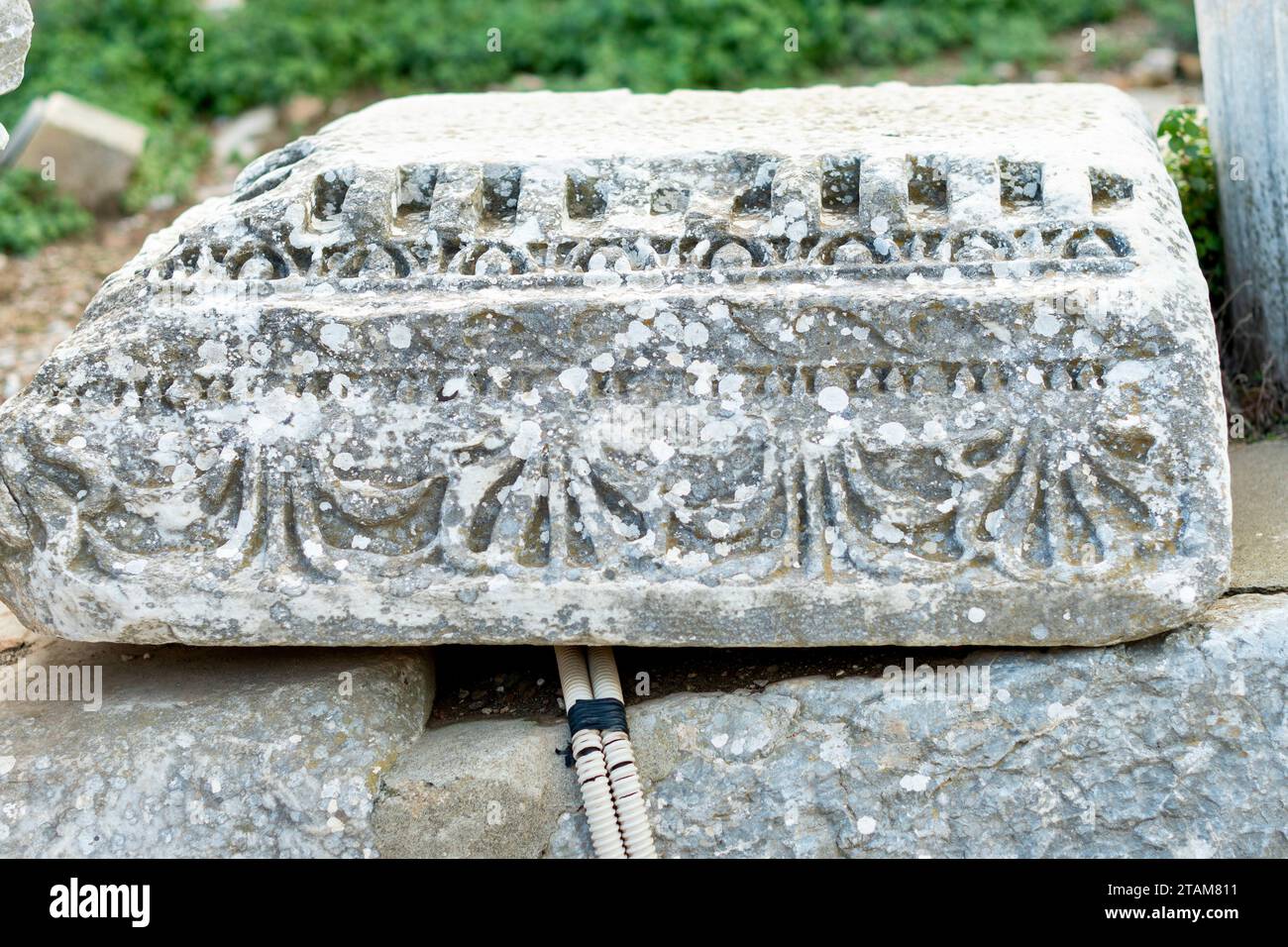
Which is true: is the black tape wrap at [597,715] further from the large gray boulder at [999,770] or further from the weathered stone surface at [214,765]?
the weathered stone surface at [214,765]

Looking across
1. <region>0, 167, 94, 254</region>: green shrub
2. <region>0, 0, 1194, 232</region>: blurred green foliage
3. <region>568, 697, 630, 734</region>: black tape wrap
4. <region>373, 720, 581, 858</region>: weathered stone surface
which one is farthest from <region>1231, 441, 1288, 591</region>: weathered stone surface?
<region>0, 167, 94, 254</region>: green shrub

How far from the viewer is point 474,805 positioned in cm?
238

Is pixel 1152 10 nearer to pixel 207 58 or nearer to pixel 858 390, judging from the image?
pixel 207 58

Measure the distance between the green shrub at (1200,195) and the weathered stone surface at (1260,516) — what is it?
1.58 ft

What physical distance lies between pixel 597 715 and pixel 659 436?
1.57 feet

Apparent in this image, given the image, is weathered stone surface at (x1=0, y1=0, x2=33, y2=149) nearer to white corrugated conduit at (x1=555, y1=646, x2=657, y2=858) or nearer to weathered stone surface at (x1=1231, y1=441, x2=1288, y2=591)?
white corrugated conduit at (x1=555, y1=646, x2=657, y2=858)

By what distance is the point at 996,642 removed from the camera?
7.68ft

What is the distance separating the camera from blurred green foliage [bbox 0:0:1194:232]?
6016 millimetres

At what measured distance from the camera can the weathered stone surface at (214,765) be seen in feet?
7.78

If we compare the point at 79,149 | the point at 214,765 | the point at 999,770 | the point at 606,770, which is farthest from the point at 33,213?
the point at 999,770

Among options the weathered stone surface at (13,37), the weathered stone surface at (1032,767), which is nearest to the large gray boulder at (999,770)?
the weathered stone surface at (1032,767)

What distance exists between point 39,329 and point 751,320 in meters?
3.35

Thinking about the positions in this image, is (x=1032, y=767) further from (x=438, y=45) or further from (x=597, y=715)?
(x=438, y=45)
